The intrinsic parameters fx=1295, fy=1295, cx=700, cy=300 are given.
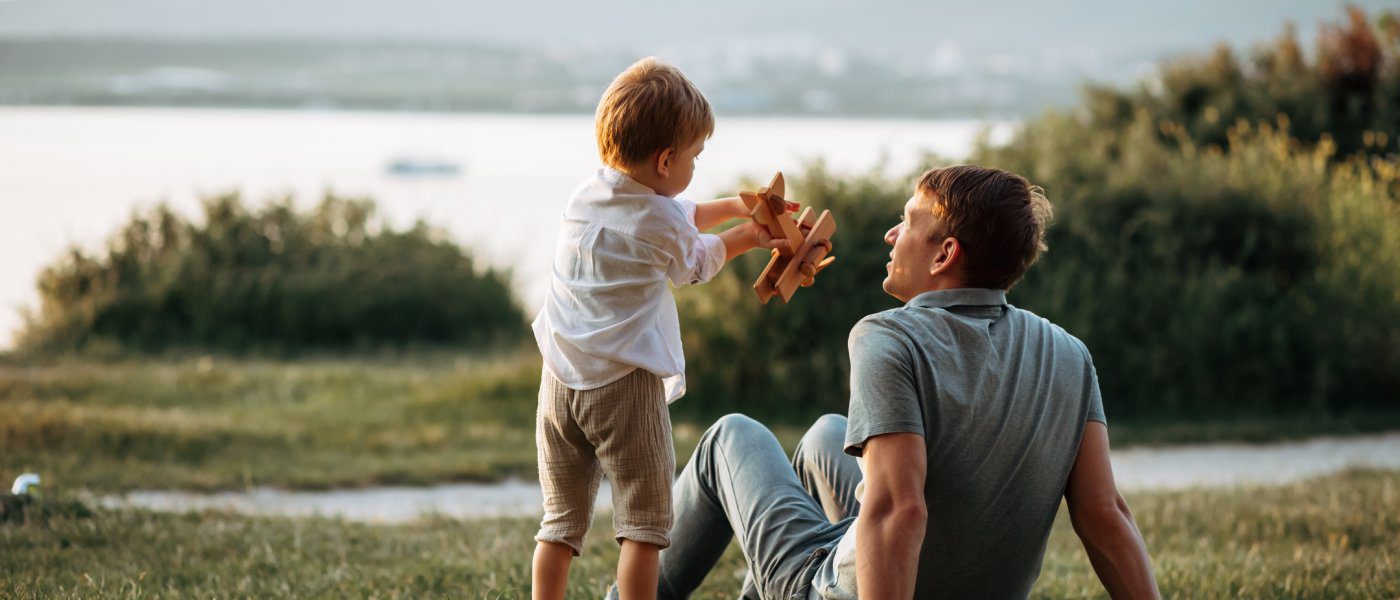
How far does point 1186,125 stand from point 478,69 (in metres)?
83.2

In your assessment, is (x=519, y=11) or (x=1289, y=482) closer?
Result: (x=1289, y=482)

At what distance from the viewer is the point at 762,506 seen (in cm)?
301

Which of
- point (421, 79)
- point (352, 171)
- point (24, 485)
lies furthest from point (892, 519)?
point (421, 79)

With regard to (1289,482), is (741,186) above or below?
above

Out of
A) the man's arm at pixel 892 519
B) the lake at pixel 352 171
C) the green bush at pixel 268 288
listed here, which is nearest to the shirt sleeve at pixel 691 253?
the man's arm at pixel 892 519

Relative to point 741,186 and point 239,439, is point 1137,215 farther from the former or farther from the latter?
point 239,439

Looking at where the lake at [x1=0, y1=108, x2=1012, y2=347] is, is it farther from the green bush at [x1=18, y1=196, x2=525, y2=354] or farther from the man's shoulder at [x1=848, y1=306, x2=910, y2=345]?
the man's shoulder at [x1=848, y1=306, x2=910, y2=345]

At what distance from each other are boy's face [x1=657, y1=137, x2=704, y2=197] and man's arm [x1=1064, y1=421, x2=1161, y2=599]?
1051 millimetres

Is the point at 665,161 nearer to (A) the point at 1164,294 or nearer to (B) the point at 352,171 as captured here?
(A) the point at 1164,294

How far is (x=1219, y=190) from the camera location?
10.1 meters

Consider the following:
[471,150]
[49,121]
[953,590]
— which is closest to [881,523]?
[953,590]

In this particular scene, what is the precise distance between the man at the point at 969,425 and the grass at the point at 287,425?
5386 mm

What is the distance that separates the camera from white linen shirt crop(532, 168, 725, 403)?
2941 millimetres

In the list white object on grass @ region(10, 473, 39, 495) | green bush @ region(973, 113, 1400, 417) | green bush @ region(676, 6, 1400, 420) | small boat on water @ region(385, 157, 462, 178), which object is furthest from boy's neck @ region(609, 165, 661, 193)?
small boat on water @ region(385, 157, 462, 178)
